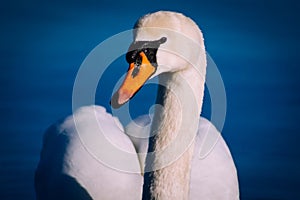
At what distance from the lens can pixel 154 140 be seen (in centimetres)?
288

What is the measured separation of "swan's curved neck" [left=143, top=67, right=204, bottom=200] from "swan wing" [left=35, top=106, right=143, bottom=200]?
78cm

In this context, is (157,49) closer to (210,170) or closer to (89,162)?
(89,162)

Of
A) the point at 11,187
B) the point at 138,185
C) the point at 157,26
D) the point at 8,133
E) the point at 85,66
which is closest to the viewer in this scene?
the point at 157,26

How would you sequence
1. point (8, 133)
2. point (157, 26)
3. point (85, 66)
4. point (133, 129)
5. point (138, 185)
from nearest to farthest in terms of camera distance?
1. point (157, 26)
2. point (138, 185)
3. point (133, 129)
4. point (8, 133)
5. point (85, 66)

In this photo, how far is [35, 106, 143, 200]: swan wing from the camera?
3.65 metres

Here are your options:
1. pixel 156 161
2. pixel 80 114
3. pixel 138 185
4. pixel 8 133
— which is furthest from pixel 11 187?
pixel 156 161

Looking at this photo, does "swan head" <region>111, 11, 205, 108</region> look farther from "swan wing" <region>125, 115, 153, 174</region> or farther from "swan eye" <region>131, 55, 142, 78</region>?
"swan wing" <region>125, 115, 153, 174</region>

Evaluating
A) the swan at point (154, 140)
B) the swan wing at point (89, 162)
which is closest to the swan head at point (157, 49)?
the swan at point (154, 140)

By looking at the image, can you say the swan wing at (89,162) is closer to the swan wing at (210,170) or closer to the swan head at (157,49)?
the swan wing at (210,170)

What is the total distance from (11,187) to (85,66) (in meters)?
2.74

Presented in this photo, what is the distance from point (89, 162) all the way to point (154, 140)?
3.04 ft

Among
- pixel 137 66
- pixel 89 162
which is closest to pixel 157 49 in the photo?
pixel 137 66

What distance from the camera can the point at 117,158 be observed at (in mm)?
3779

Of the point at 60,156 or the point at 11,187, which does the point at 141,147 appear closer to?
the point at 60,156
